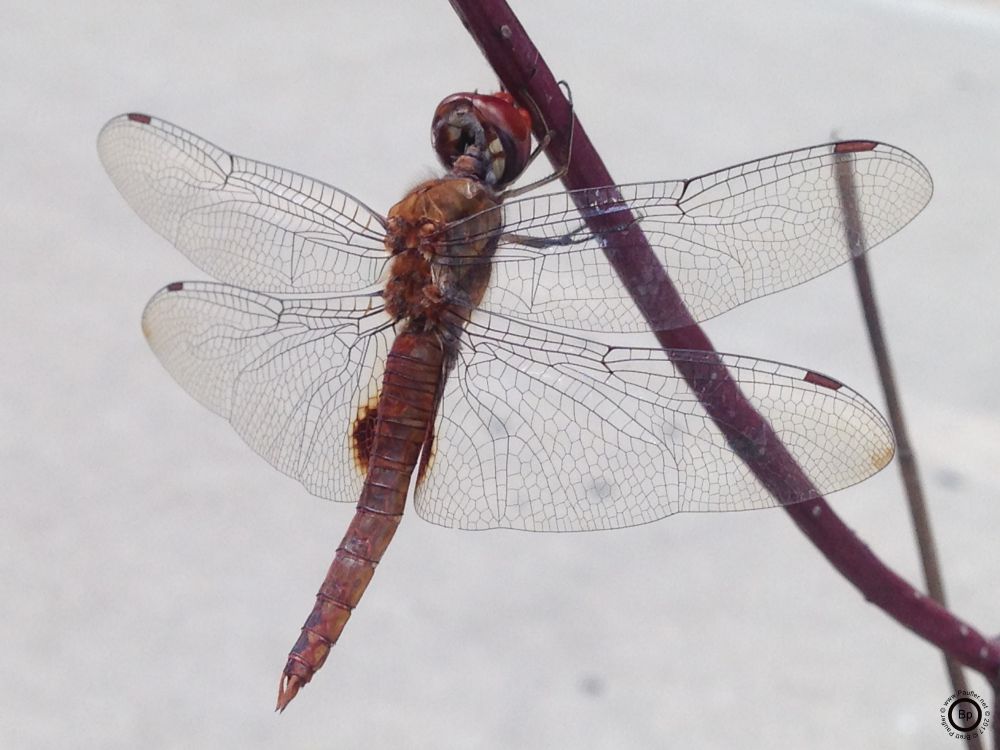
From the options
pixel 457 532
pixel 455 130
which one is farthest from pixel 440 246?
pixel 457 532

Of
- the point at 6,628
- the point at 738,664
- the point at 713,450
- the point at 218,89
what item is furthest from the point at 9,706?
the point at 218,89

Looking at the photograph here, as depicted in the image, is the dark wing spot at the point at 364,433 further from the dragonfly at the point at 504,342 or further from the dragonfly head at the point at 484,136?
the dragonfly head at the point at 484,136

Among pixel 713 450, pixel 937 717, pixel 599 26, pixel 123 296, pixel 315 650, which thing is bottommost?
pixel 315 650

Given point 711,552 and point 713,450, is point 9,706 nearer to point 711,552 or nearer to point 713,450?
point 711,552

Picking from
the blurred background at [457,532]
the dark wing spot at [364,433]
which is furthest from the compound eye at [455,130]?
the blurred background at [457,532]

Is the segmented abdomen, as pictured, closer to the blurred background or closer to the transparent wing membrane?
the transparent wing membrane
